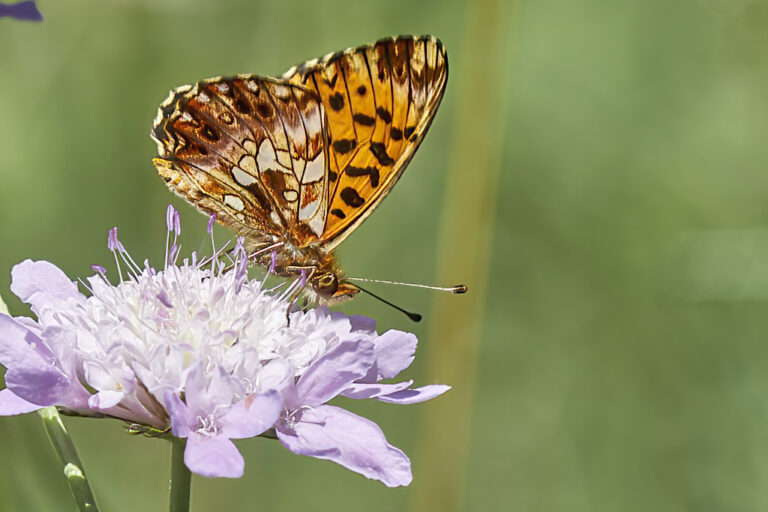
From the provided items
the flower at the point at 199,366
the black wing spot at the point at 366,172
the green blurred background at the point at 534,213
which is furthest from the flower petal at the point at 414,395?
the green blurred background at the point at 534,213

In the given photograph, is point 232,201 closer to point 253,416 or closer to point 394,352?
point 394,352

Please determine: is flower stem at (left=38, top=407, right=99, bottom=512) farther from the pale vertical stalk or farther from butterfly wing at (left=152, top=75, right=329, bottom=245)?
the pale vertical stalk

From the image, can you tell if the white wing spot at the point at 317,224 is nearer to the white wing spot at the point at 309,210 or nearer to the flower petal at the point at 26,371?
the white wing spot at the point at 309,210

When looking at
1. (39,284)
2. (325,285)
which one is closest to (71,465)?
(39,284)

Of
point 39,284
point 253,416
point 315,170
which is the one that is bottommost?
point 253,416

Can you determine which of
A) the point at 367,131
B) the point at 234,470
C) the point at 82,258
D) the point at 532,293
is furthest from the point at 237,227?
the point at 532,293

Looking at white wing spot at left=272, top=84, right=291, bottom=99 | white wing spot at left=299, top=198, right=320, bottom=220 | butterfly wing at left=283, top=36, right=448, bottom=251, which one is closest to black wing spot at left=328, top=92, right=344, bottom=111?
butterfly wing at left=283, top=36, right=448, bottom=251
